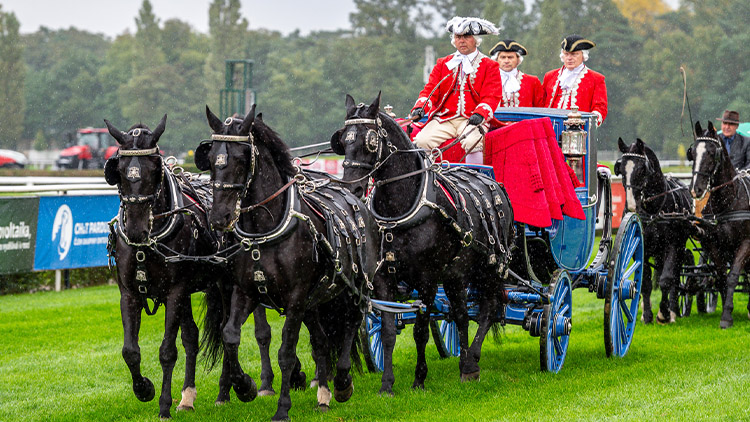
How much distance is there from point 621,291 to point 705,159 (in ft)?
7.98

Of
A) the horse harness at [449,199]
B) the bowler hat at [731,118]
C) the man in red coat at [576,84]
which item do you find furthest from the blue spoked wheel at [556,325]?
the bowler hat at [731,118]

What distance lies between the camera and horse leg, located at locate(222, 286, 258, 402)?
6.47 m

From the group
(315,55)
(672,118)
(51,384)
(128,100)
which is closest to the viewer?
(51,384)

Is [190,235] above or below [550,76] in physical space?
below

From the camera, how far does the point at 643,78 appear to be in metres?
48.7

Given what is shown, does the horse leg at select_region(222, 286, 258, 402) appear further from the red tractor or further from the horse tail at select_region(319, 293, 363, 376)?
the red tractor

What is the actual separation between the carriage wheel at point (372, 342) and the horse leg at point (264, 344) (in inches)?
46.1

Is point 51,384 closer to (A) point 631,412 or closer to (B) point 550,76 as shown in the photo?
(A) point 631,412

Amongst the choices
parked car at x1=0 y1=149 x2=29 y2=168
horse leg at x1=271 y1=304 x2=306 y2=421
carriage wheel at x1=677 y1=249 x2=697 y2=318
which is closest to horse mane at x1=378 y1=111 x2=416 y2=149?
horse leg at x1=271 y1=304 x2=306 y2=421

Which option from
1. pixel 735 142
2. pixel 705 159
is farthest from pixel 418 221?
pixel 735 142

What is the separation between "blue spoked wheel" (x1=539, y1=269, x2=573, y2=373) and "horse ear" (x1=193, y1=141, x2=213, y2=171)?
352 centimetres

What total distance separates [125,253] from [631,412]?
375 centimetres

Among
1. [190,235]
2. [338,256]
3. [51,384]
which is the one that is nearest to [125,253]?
[190,235]

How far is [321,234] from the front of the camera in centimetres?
657
